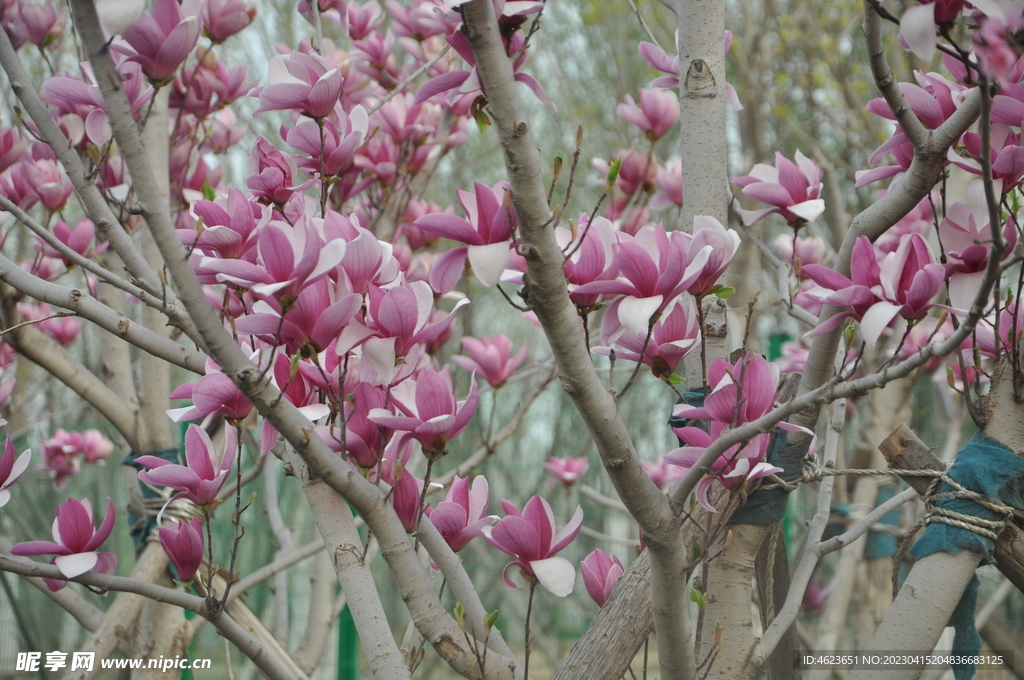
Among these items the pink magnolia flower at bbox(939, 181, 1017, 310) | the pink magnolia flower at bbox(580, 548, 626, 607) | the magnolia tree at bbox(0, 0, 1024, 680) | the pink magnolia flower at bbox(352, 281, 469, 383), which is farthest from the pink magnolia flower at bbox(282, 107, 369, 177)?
the pink magnolia flower at bbox(939, 181, 1017, 310)

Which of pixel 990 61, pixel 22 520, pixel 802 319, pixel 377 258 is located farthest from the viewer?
pixel 22 520

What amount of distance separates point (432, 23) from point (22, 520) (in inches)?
171

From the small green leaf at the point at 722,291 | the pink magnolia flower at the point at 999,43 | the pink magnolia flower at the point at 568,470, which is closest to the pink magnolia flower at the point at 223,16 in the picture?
the small green leaf at the point at 722,291

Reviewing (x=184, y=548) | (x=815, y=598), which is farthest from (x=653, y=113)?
(x=815, y=598)

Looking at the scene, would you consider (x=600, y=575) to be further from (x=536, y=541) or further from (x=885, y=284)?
(x=885, y=284)

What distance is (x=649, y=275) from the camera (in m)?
0.85

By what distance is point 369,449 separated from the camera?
95cm

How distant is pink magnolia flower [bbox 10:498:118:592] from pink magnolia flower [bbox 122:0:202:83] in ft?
1.86

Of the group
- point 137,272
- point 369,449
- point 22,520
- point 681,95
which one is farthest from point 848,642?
point 22,520

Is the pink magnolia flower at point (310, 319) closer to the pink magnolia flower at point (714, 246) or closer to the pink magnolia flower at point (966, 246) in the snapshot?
the pink magnolia flower at point (714, 246)

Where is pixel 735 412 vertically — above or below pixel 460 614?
above

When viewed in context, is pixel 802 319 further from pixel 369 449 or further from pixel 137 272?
pixel 137 272

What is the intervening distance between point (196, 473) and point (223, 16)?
1009 millimetres

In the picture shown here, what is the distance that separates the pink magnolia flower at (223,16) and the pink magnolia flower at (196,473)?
0.95 m
